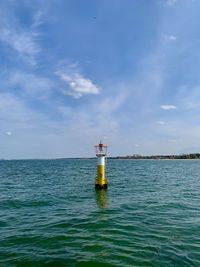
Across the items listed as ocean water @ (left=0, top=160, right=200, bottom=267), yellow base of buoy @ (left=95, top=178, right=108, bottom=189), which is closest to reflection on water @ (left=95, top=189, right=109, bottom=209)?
ocean water @ (left=0, top=160, right=200, bottom=267)

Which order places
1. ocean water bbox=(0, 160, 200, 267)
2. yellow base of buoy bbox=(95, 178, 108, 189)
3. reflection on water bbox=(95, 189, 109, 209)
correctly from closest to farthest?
ocean water bbox=(0, 160, 200, 267) → reflection on water bbox=(95, 189, 109, 209) → yellow base of buoy bbox=(95, 178, 108, 189)

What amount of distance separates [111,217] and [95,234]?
3.99 m

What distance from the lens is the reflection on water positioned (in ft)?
76.7

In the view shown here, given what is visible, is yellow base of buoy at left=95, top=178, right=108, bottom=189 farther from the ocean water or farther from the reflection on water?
the ocean water

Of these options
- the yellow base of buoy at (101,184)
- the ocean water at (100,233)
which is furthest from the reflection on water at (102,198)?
the yellow base of buoy at (101,184)

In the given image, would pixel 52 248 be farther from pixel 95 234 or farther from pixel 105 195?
pixel 105 195

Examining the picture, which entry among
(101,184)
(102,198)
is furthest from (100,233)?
(101,184)

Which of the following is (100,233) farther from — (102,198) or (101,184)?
(101,184)

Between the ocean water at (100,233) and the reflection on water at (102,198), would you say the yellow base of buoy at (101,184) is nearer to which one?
the reflection on water at (102,198)

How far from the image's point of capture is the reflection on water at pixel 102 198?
23375 millimetres

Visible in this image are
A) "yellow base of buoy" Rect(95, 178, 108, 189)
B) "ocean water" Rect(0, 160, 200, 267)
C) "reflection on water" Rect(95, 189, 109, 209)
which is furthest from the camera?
"yellow base of buoy" Rect(95, 178, 108, 189)

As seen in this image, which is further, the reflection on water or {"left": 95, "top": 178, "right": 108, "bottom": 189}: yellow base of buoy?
{"left": 95, "top": 178, "right": 108, "bottom": 189}: yellow base of buoy

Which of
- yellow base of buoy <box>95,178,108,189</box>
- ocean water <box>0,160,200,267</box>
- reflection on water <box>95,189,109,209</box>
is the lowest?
ocean water <box>0,160,200,267</box>

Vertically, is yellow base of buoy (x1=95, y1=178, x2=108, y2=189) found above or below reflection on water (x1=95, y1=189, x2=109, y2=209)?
above
